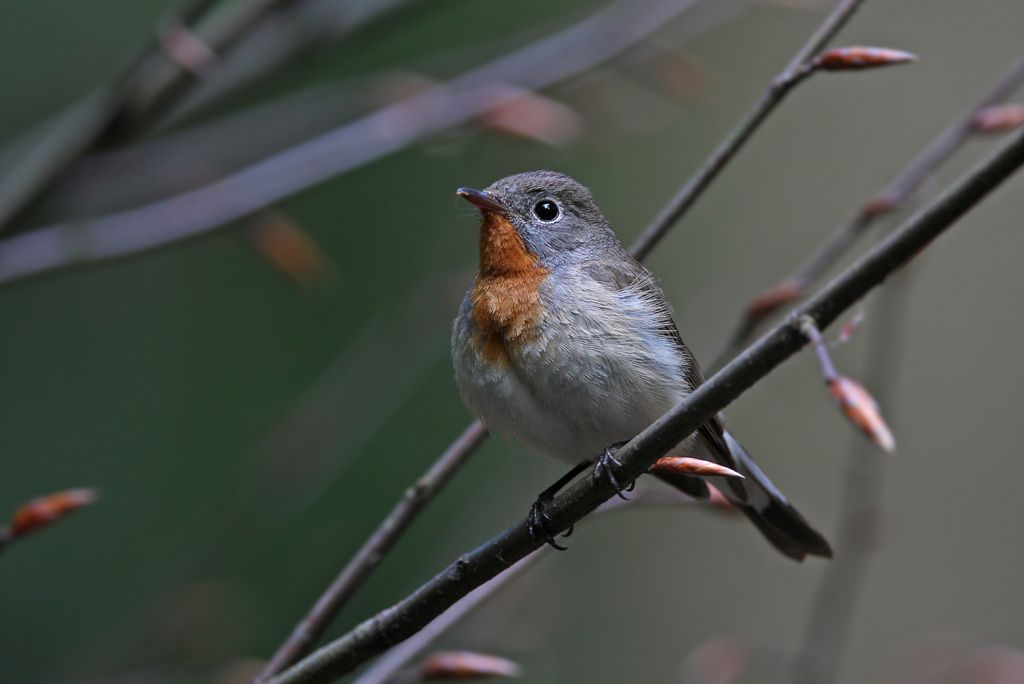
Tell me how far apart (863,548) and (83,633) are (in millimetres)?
3879

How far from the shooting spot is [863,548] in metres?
3.22

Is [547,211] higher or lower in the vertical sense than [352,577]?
higher

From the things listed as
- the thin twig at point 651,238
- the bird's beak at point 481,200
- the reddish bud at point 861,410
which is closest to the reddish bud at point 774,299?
the thin twig at point 651,238

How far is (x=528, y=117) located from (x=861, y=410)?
1.59 m

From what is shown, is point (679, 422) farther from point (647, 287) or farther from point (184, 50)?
point (184, 50)

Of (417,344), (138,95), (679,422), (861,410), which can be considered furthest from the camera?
(417,344)

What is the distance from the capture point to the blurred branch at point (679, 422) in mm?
1692

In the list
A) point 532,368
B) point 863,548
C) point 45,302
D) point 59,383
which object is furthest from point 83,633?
point 863,548

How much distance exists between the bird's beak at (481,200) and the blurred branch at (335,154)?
22 cm

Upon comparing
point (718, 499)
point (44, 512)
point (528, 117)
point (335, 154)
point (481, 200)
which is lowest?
point (718, 499)

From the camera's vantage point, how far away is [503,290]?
11.5 feet

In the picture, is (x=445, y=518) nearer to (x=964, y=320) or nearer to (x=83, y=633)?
(x=83, y=633)

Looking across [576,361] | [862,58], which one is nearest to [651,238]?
[576,361]

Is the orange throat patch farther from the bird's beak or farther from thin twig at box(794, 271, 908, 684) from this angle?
thin twig at box(794, 271, 908, 684)
